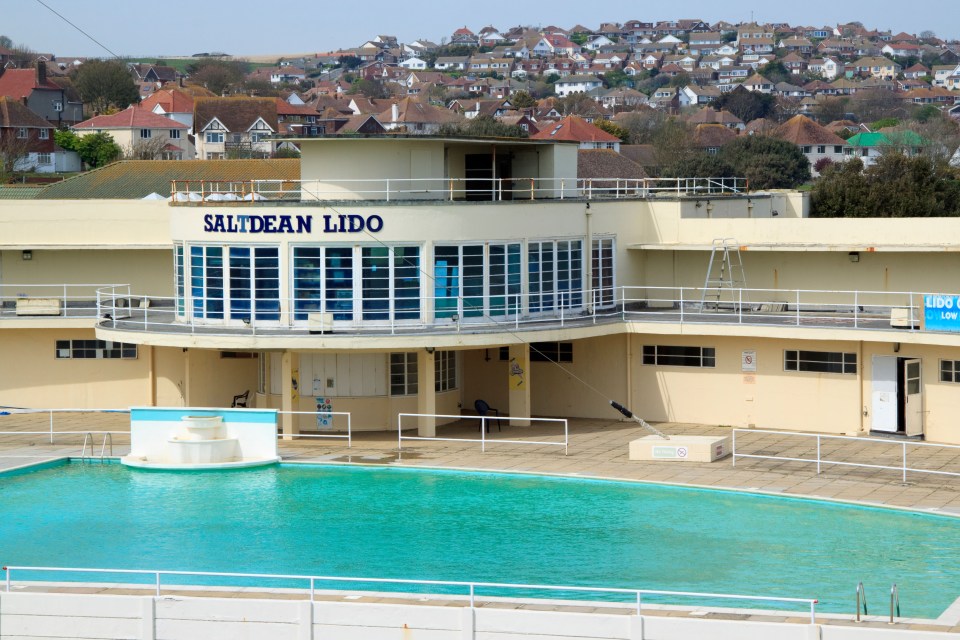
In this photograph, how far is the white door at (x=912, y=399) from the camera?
33.1 meters

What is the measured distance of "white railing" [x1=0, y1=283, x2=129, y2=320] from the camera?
38.1 meters

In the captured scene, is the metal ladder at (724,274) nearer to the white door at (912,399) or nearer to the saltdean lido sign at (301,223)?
the white door at (912,399)

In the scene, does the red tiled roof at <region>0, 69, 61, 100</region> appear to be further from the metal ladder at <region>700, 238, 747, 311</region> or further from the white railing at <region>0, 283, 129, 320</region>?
the metal ladder at <region>700, 238, 747, 311</region>

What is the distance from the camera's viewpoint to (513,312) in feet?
114

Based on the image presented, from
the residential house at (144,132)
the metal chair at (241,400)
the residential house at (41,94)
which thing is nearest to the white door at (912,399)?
the metal chair at (241,400)

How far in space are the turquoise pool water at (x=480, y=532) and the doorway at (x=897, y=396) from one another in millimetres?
7085

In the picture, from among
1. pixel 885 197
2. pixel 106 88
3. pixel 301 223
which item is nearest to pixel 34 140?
pixel 106 88

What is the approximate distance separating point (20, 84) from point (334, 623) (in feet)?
523

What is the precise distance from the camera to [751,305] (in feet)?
123

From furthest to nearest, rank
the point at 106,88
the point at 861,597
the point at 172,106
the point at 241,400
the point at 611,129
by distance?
the point at 106,88, the point at 172,106, the point at 611,129, the point at 241,400, the point at 861,597

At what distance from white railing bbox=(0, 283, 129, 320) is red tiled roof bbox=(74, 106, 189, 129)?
340 ft

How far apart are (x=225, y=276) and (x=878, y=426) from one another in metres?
15.3

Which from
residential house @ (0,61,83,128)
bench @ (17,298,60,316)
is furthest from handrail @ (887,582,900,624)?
residential house @ (0,61,83,128)

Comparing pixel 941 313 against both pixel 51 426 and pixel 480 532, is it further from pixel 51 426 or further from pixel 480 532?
pixel 51 426
